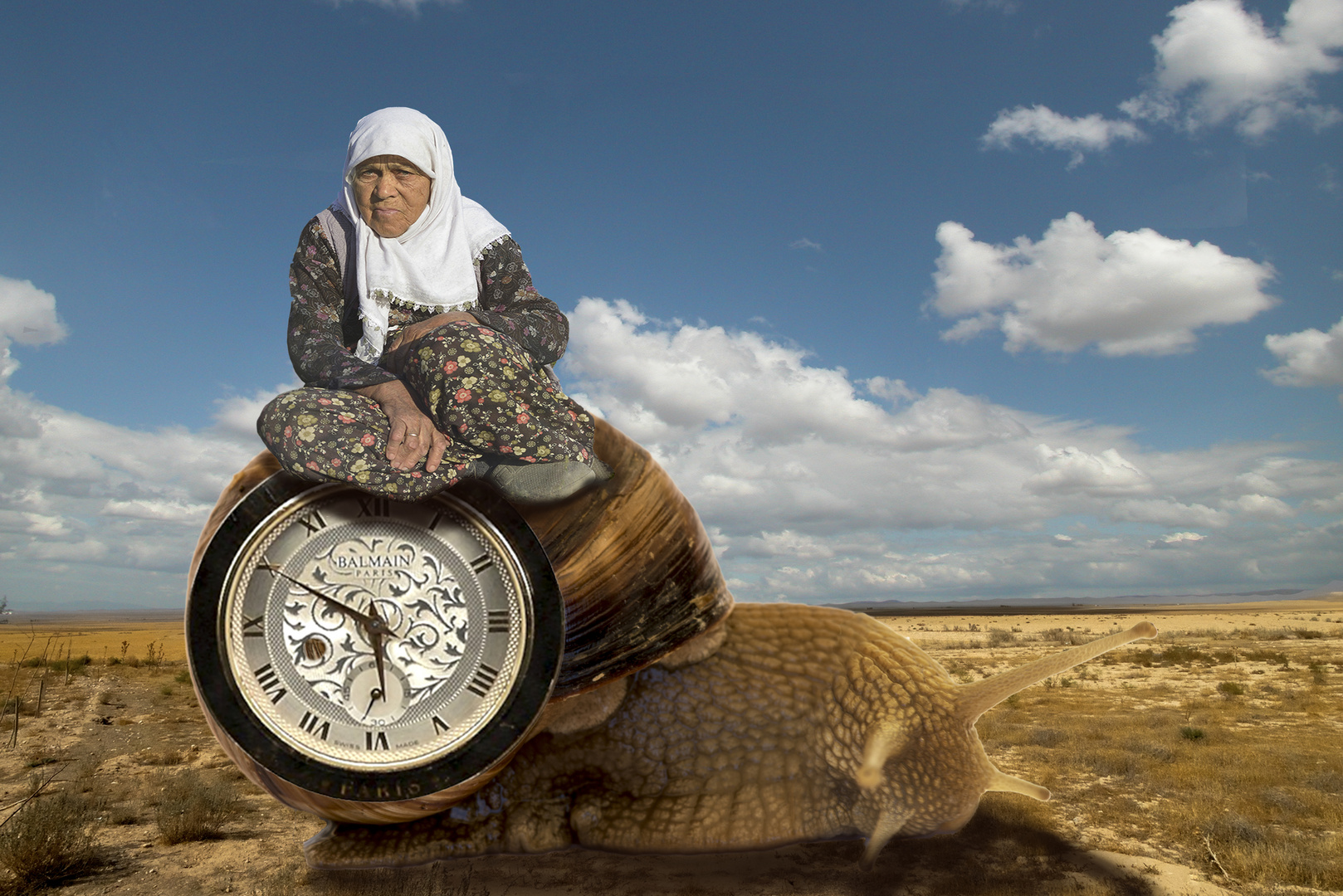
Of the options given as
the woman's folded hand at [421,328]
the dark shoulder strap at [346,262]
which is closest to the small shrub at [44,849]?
the dark shoulder strap at [346,262]

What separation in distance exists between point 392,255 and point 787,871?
3.32 meters

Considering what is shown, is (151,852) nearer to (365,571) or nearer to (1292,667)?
(365,571)

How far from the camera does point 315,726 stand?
2.84 meters

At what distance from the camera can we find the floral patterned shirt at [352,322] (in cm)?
318

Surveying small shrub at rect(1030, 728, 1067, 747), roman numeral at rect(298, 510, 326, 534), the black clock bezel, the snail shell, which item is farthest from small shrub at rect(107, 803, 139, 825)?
small shrub at rect(1030, 728, 1067, 747)

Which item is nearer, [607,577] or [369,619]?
[369,619]

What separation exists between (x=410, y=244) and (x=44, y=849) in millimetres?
3383

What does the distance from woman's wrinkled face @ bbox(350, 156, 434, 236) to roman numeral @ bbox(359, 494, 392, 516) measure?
1252 mm

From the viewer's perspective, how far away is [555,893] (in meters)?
3.00

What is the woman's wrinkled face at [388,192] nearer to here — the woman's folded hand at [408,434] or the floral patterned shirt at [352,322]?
the floral patterned shirt at [352,322]

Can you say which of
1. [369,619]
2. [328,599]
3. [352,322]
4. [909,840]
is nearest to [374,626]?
[369,619]

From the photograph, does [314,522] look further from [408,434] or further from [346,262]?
[346,262]

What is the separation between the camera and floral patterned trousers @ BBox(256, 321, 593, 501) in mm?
2787

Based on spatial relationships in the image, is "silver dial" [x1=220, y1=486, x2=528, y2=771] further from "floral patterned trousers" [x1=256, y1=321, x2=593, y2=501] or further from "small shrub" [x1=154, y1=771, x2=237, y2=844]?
→ "small shrub" [x1=154, y1=771, x2=237, y2=844]
